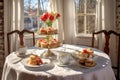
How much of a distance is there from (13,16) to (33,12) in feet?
1.49

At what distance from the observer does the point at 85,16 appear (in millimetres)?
3482

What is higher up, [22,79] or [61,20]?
[61,20]

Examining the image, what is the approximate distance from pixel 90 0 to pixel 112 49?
2.86 ft

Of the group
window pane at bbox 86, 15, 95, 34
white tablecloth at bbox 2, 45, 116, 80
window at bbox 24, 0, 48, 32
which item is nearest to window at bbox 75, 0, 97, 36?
A: window pane at bbox 86, 15, 95, 34

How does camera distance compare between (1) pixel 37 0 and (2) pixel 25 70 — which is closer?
(2) pixel 25 70

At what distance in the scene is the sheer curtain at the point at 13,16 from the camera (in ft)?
9.99

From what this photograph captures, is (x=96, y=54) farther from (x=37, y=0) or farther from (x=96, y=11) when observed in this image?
(x=37, y=0)

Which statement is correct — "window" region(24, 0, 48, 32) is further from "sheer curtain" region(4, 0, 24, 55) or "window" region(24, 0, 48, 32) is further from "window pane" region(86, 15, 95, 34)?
"window pane" region(86, 15, 95, 34)

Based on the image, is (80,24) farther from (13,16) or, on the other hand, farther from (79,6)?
(13,16)

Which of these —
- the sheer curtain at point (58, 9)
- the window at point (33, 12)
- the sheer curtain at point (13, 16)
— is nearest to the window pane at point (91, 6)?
the sheer curtain at point (58, 9)

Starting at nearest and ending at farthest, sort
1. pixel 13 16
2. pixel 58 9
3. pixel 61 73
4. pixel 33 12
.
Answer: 1. pixel 61 73
2. pixel 13 16
3. pixel 58 9
4. pixel 33 12

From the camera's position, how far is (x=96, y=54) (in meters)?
2.40

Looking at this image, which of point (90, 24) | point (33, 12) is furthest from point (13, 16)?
point (90, 24)

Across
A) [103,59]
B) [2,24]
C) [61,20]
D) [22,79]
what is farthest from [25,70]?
[61,20]
